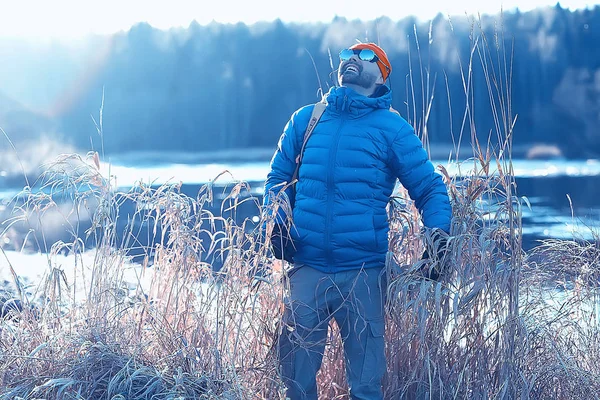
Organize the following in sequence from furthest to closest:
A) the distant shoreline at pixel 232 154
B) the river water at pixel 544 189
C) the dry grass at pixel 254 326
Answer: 1. the distant shoreline at pixel 232 154
2. the river water at pixel 544 189
3. the dry grass at pixel 254 326

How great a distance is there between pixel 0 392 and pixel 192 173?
1654 centimetres

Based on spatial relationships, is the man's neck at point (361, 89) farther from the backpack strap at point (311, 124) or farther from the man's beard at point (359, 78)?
the backpack strap at point (311, 124)

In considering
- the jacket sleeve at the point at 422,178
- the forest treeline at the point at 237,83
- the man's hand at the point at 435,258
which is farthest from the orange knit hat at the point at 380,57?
the forest treeline at the point at 237,83

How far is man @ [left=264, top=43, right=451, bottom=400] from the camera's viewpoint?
2.69 metres

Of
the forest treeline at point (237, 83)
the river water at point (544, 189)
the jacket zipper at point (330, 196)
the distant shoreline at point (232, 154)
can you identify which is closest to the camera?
the jacket zipper at point (330, 196)

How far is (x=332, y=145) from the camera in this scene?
272cm

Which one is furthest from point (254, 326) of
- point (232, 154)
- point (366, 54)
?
point (232, 154)

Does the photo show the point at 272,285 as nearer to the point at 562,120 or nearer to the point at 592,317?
the point at 592,317

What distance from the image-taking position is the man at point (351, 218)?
2693mm

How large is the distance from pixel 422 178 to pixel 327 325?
614mm

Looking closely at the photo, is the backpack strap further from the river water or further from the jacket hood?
the river water

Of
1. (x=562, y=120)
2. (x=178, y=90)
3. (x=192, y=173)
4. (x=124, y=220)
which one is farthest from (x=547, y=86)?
(x=124, y=220)

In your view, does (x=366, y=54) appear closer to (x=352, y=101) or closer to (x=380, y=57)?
(x=380, y=57)

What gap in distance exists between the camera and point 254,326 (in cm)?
288
